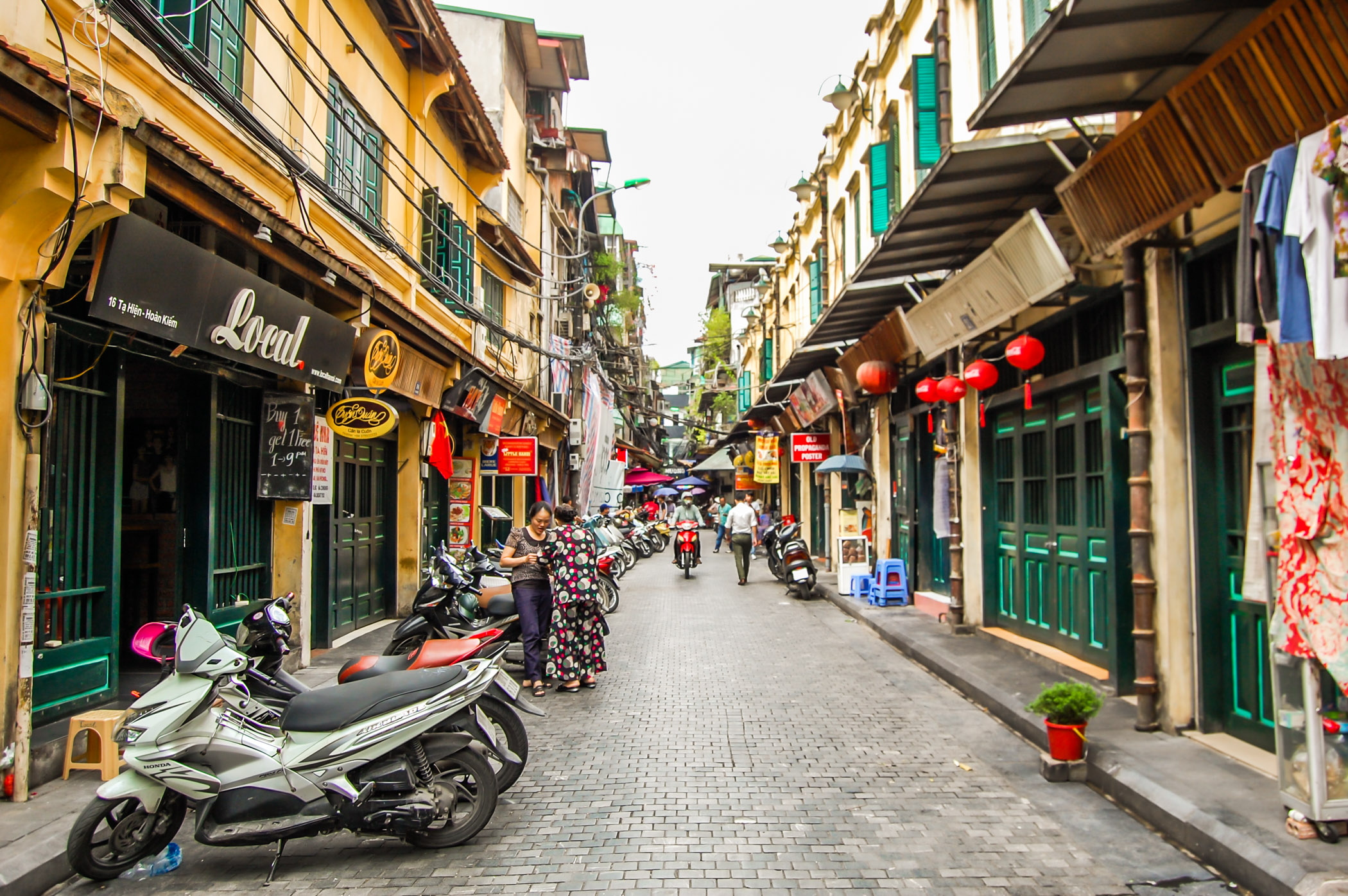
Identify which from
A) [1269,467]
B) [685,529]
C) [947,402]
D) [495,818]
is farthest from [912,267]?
[685,529]

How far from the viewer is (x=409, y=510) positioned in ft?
43.4

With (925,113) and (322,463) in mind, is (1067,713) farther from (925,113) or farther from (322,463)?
(322,463)

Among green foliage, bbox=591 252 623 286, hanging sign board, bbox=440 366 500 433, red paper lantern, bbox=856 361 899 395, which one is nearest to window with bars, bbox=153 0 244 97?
hanging sign board, bbox=440 366 500 433

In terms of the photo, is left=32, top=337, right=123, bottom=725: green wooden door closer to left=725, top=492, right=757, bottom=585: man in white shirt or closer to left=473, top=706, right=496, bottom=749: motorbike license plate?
left=473, top=706, right=496, bottom=749: motorbike license plate

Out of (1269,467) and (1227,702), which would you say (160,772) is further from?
(1227,702)

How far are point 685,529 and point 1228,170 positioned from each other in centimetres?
1582

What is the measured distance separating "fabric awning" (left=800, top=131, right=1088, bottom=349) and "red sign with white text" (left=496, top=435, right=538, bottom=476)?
7.47 m

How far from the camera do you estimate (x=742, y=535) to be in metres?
18.4

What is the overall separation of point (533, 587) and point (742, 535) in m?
10.3

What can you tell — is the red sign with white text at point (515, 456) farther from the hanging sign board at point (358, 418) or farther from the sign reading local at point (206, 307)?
the sign reading local at point (206, 307)

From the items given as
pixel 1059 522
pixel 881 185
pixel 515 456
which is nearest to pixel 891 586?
pixel 1059 522

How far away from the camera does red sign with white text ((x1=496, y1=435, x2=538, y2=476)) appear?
1730 cm

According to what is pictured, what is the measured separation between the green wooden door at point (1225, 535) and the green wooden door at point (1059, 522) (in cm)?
111

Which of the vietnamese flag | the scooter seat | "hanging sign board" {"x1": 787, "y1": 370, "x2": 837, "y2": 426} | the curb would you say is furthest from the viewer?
"hanging sign board" {"x1": 787, "y1": 370, "x2": 837, "y2": 426}
